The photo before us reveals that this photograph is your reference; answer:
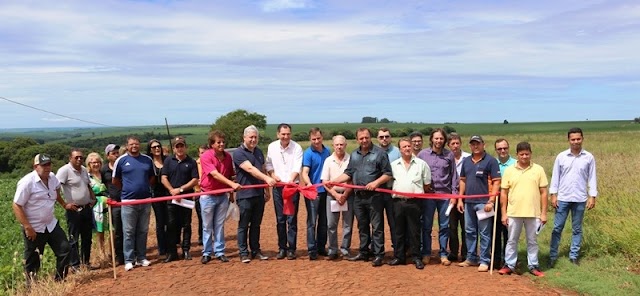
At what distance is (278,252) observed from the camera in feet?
28.3

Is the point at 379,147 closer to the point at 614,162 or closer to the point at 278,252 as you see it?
the point at 278,252

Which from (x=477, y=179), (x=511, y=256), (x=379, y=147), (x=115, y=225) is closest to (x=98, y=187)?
(x=115, y=225)

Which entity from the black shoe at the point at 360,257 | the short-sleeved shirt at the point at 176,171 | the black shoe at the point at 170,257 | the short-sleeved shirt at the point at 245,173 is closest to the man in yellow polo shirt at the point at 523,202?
the black shoe at the point at 360,257

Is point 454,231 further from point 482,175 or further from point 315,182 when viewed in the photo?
point 315,182

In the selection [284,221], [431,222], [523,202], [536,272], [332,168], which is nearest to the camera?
[523,202]

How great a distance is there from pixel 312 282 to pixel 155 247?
13.3 ft

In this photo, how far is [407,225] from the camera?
7.56 meters

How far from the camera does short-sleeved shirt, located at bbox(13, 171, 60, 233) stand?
256 inches

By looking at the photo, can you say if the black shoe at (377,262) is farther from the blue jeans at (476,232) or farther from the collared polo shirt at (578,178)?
the collared polo shirt at (578,178)

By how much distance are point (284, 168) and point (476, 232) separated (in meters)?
3.02

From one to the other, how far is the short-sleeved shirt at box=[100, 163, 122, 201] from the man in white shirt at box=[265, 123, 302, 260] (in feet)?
7.76

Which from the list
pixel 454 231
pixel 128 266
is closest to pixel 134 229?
pixel 128 266

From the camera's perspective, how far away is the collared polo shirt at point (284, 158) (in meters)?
7.89

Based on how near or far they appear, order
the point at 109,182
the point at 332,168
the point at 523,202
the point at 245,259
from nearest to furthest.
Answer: the point at 523,202, the point at 332,168, the point at 245,259, the point at 109,182
